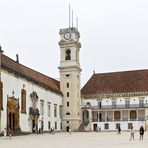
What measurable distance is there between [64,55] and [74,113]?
991 cm

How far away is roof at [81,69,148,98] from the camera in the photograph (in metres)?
72.0

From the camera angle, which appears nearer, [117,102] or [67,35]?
[67,35]

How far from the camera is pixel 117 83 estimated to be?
74188mm

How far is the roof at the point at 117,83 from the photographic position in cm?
7200

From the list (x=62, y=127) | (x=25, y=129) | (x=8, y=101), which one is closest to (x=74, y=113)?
(x=62, y=127)

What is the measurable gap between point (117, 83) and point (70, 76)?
435 inches

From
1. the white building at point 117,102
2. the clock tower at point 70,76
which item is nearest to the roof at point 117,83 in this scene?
the white building at point 117,102

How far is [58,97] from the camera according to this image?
214 feet

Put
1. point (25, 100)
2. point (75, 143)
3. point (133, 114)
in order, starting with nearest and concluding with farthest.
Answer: point (75, 143) → point (25, 100) → point (133, 114)

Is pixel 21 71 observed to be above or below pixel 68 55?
below

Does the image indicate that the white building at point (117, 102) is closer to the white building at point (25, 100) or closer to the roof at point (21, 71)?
the roof at point (21, 71)

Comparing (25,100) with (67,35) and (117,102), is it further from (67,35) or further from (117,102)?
(117,102)

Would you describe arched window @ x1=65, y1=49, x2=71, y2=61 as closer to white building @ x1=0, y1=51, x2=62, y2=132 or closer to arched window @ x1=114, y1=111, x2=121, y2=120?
white building @ x1=0, y1=51, x2=62, y2=132

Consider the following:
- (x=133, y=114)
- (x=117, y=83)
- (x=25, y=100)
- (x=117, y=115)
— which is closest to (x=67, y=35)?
(x=117, y=83)
